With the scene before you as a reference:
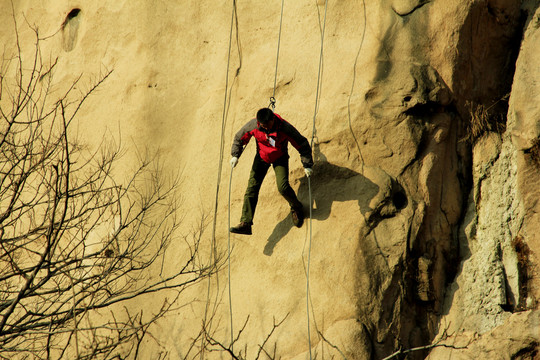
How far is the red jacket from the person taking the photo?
8.02 metres

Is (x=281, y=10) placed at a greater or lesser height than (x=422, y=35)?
greater

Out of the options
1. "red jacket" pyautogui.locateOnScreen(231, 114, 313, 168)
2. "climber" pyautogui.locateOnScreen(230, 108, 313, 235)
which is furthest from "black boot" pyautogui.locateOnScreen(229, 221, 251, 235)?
"red jacket" pyautogui.locateOnScreen(231, 114, 313, 168)

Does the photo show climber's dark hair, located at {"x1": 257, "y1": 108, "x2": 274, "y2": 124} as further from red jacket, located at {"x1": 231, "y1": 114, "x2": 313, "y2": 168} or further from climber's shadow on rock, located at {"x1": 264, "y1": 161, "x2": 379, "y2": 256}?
climber's shadow on rock, located at {"x1": 264, "y1": 161, "x2": 379, "y2": 256}

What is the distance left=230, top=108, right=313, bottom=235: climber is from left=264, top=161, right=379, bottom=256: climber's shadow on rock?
0.26 meters

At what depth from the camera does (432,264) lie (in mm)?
8172

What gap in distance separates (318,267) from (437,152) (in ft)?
7.04

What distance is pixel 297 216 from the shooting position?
27.6ft

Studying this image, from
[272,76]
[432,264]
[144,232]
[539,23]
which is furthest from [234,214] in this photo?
[539,23]

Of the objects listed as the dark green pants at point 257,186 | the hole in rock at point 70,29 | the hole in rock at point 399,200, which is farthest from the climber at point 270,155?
the hole in rock at point 70,29

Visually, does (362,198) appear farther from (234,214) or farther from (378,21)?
(378,21)

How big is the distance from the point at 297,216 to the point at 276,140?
1.02 meters

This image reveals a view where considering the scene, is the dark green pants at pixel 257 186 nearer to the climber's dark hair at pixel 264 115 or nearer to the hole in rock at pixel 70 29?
the climber's dark hair at pixel 264 115

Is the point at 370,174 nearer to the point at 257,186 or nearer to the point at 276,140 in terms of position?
the point at 276,140

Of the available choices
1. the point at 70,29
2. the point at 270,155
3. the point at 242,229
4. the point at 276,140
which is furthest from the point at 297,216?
the point at 70,29
